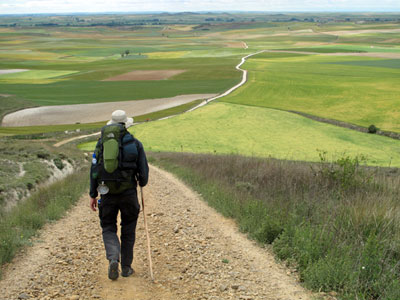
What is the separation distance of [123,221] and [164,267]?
100cm

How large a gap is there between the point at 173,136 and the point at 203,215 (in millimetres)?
27758

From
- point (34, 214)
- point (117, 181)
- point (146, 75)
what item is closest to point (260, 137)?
point (34, 214)

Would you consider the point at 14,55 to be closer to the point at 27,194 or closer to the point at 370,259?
the point at 27,194

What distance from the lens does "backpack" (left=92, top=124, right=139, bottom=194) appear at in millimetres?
6082

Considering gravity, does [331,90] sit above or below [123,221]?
below

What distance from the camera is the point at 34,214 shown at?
359 inches

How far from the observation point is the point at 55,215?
9680mm

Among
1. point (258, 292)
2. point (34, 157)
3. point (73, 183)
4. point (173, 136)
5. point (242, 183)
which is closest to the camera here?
point (258, 292)

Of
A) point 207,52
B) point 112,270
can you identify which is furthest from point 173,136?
point 207,52

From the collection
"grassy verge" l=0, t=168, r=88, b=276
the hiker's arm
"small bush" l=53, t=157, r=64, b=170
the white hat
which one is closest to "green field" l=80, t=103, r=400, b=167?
"small bush" l=53, t=157, r=64, b=170

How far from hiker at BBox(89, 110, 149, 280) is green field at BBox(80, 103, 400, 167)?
71.5ft

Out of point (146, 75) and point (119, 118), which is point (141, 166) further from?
point (146, 75)

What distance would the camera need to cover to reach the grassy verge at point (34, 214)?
7048 mm

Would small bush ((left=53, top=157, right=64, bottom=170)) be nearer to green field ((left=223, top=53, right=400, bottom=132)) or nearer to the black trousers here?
the black trousers
